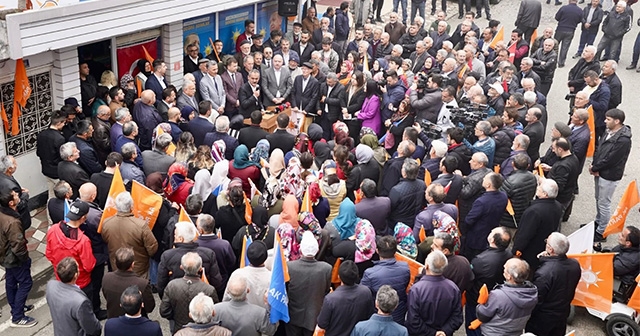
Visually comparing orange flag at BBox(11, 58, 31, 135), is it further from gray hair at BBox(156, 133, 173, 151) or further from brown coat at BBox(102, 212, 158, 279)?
brown coat at BBox(102, 212, 158, 279)

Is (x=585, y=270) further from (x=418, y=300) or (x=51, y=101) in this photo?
(x=51, y=101)

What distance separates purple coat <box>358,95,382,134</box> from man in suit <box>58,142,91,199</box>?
482cm

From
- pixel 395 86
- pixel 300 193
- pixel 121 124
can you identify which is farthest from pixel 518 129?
pixel 121 124

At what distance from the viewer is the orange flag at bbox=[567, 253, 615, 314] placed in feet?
22.7

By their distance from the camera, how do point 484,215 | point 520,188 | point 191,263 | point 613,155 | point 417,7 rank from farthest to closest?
point 417,7
point 613,155
point 520,188
point 484,215
point 191,263

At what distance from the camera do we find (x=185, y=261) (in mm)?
5586

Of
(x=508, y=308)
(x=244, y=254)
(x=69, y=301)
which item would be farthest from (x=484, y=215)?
(x=69, y=301)

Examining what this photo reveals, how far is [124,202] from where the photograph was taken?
21.2ft

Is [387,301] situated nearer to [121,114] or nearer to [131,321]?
[131,321]

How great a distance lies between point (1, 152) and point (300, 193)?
4.44 meters

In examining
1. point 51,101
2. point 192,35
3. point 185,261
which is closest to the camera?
point 185,261

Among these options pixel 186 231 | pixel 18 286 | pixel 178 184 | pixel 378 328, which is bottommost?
pixel 18 286

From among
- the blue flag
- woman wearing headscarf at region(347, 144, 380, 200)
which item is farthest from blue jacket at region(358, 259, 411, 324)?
woman wearing headscarf at region(347, 144, 380, 200)

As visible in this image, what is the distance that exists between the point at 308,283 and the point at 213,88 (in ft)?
19.3
